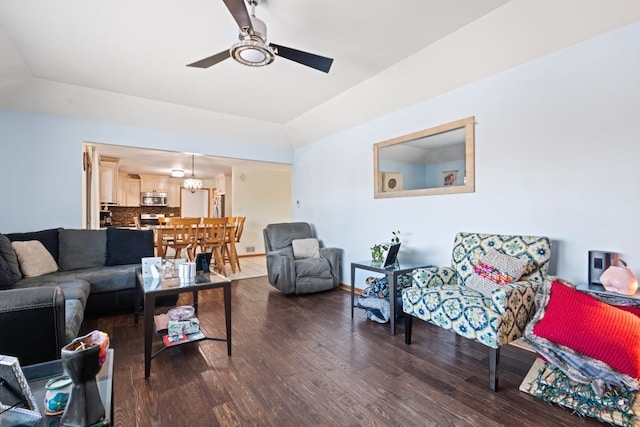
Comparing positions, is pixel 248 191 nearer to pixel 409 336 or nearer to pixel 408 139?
pixel 408 139

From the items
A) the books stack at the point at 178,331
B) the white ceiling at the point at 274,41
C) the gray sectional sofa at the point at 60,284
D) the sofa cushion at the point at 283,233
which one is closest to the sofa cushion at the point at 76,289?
the gray sectional sofa at the point at 60,284

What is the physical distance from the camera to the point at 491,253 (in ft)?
8.07

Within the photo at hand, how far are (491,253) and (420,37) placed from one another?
1.92 meters

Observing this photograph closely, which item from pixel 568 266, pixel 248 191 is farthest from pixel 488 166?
pixel 248 191

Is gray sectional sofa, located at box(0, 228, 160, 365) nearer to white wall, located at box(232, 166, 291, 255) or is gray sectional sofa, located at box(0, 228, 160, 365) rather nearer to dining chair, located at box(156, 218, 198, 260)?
dining chair, located at box(156, 218, 198, 260)

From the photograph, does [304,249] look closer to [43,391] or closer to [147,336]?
[147,336]

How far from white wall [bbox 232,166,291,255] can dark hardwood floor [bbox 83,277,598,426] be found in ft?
14.3

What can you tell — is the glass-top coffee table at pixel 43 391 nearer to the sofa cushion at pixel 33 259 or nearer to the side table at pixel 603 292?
the sofa cushion at pixel 33 259

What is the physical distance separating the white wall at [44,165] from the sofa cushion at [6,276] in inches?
48.9

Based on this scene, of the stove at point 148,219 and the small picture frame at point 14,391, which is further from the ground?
the stove at point 148,219

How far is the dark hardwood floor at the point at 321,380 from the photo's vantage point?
1618mm

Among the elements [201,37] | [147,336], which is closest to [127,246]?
[147,336]

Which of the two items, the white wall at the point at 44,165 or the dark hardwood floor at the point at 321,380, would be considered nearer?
the dark hardwood floor at the point at 321,380

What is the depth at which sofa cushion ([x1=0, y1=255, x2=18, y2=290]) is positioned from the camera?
246cm
